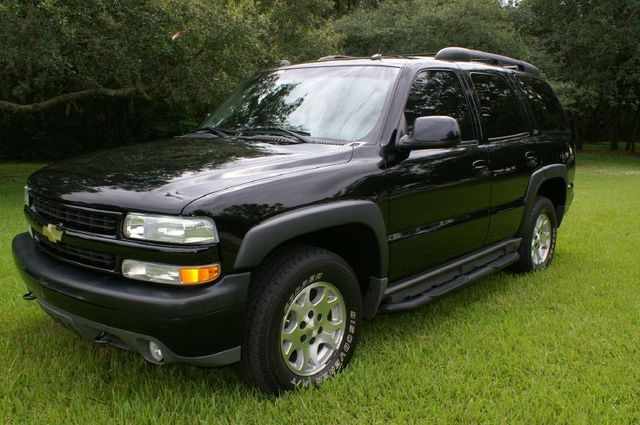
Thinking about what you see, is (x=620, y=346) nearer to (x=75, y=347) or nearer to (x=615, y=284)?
(x=615, y=284)

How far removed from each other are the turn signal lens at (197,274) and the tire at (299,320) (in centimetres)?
29

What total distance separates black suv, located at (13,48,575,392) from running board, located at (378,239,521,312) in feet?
0.05

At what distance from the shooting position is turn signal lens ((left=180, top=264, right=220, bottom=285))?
8.29 feet

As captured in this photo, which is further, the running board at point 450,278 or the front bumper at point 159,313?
the running board at point 450,278

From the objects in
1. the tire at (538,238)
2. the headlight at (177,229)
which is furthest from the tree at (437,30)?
the headlight at (177,229)

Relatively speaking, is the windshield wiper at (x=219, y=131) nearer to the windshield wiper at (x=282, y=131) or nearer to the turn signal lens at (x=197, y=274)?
the windshield wiper at (x=282, y=131)

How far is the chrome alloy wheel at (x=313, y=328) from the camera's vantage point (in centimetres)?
295

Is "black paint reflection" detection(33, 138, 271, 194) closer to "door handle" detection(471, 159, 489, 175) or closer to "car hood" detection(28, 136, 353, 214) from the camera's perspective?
Answer: "car hood" detection(28, 136, 353, 214)

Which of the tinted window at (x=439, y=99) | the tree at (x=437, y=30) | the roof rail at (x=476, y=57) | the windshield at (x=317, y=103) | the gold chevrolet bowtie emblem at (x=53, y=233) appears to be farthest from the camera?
the tree at (x=437, y=30)

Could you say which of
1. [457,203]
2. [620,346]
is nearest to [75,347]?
[457,203]

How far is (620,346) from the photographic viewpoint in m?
3.57

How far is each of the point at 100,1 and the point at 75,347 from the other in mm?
8520

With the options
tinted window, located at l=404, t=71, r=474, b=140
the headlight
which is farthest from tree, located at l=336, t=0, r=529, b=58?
the headlight

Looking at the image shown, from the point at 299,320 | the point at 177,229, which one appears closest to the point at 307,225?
the point at 299,320
